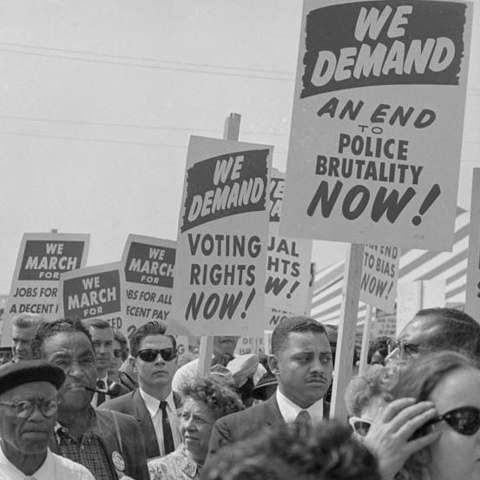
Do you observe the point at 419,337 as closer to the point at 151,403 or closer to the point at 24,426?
the point at 24,426

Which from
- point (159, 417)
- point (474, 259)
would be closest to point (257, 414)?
point (474, 259)

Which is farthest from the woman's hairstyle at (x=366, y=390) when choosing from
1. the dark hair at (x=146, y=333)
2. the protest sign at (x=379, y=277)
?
the protest sign at (x=379, y=277)

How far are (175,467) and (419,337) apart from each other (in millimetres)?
1777

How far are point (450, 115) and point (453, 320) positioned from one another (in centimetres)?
196

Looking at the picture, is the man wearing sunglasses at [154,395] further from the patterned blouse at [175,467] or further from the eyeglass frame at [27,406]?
the eyeglass frame at [27,406]

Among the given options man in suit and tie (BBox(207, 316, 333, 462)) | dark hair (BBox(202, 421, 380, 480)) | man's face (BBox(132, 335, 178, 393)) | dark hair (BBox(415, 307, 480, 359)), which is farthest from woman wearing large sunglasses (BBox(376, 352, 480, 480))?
man's face (BBox(132, 335, 178, 393))

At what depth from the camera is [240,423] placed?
5.20 meters

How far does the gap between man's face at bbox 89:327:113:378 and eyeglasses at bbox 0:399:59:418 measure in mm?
4774

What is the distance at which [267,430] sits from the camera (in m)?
1.51

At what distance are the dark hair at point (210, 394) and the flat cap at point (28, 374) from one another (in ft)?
5.01

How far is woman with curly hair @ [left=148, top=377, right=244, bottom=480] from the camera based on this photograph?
18.1 ft

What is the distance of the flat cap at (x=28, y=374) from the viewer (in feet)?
13.7

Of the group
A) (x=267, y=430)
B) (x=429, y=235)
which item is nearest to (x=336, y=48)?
(x=429, y=235)

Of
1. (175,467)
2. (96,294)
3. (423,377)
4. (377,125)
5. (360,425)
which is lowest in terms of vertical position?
(175,467)
